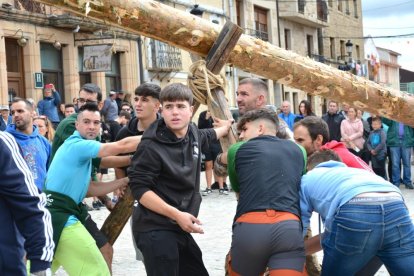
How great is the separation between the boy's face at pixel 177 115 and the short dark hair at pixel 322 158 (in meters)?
0.83

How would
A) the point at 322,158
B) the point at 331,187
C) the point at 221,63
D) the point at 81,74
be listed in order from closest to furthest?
the point at 331,187 < the point at 322,158 < the point at 221,63 < the point at 81,74

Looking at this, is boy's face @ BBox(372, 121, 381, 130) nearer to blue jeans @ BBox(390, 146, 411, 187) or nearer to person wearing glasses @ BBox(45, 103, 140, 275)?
blue jeans @ BBox(390, 146, 411, 187)

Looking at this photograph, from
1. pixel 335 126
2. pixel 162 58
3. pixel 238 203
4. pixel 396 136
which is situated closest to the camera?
pixel 238 203

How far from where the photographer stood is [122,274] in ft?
22.3

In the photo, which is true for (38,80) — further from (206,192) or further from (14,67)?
(206,192)

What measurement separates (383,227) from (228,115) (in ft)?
5.48

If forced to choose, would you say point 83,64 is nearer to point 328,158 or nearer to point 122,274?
Result: point 122,274

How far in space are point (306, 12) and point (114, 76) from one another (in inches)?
681

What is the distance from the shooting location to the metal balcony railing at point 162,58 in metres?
25.3

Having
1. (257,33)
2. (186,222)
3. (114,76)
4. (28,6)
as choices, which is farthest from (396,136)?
(257,33)

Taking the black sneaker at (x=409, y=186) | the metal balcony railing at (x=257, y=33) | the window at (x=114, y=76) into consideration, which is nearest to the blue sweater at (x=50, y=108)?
the black sneaker at (x=409, y=186)

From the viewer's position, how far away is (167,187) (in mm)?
4117

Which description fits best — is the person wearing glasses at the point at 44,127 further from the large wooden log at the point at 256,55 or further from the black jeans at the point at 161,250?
the black jeans at the point at 161,250

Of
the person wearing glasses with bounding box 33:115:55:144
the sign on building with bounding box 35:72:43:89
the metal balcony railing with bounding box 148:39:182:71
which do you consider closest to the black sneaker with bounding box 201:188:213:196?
the person wearing glasses with bounding box 33:115:55:144
